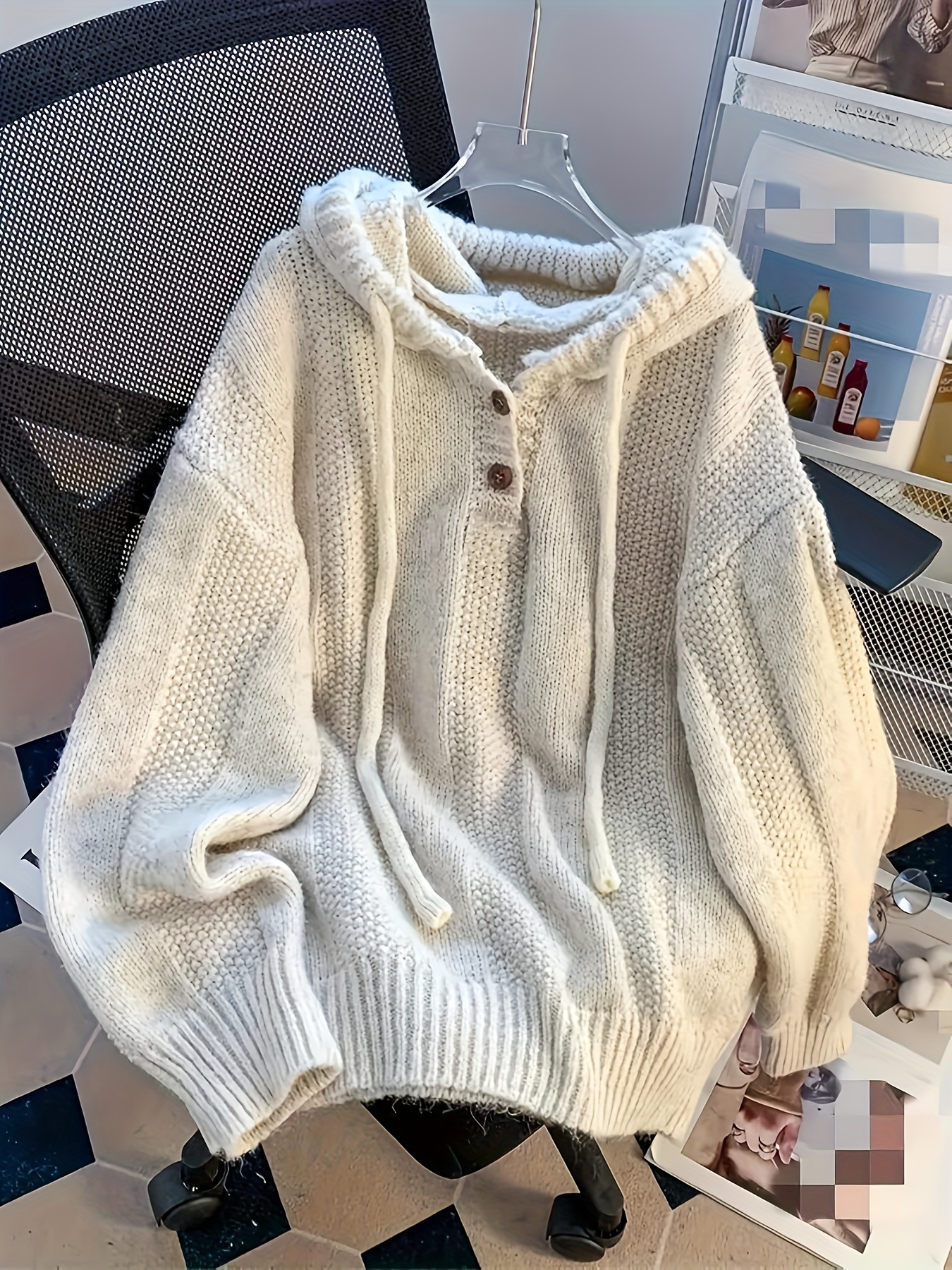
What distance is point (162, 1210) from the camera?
101cm

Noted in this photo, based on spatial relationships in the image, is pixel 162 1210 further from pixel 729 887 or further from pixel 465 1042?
pixel 729 887

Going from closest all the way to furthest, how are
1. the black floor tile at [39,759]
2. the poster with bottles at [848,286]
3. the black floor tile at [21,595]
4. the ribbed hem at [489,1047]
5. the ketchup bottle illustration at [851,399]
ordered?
the ribbed hem at [489,1047] → the poster with bottles at [848,286] → the ketchup bottle illustration at [851,399] → the black floor tile at [39,759] → the black floor tile at [21,595]

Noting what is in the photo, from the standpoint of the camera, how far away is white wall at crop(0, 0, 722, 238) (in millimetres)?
1258

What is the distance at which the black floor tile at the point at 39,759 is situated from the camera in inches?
54.6

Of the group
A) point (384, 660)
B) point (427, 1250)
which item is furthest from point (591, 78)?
point (427, 1250)

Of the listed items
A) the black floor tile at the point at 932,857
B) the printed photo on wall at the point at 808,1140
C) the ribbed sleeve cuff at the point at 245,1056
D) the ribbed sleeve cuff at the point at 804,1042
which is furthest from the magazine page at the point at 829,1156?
the ribbed sleeve cuff at the point at 245,1056

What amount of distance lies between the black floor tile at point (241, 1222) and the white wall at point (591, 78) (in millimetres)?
1138

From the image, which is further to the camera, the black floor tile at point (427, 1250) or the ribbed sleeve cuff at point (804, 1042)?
the black floor tile at point (427, 1250)

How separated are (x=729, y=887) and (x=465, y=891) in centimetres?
20

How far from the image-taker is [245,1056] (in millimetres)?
749

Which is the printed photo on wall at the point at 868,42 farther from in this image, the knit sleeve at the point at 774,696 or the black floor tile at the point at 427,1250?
the black floor tile at the point at 427,1250

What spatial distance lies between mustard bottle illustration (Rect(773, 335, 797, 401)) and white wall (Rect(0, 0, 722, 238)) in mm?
346

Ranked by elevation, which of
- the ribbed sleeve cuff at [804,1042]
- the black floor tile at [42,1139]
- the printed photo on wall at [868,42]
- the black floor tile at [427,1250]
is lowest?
the black floor tile at [42,1139]

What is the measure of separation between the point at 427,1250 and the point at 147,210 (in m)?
1.00
